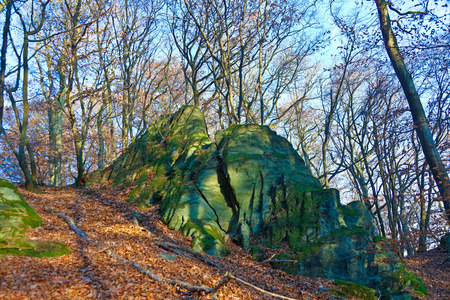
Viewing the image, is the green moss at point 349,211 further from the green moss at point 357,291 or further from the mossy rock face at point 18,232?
the mossy rock face at point 18,232

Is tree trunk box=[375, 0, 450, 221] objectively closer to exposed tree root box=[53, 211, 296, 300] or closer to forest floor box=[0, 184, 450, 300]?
forest floor box=[0, 184, 450, 300]

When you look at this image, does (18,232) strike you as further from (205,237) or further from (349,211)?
(349,211)

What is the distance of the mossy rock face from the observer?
547 centimetres

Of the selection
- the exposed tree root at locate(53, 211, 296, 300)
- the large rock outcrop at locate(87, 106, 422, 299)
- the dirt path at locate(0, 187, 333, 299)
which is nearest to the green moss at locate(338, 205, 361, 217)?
the large rock outcrop at locate(87, 106, 422, 299)

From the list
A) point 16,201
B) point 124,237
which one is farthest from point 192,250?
point 16,201

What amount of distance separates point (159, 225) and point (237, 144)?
5.05 metres

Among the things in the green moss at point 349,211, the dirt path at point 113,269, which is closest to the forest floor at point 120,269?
Answer: the dirt path at point 113,269

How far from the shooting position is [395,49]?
775 cm

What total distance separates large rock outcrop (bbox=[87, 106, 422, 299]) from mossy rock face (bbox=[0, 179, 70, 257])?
4381 millimetres

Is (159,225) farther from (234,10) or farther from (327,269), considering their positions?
(234,10)

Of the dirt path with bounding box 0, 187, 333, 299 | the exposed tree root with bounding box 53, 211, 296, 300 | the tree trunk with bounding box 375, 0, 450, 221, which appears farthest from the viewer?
the tree trunk with bounding box 375, 0, 450, 221

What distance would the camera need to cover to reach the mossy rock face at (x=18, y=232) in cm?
547

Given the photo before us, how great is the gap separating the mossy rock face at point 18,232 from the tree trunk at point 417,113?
928 centimetres

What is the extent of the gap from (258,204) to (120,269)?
628 centimetres
